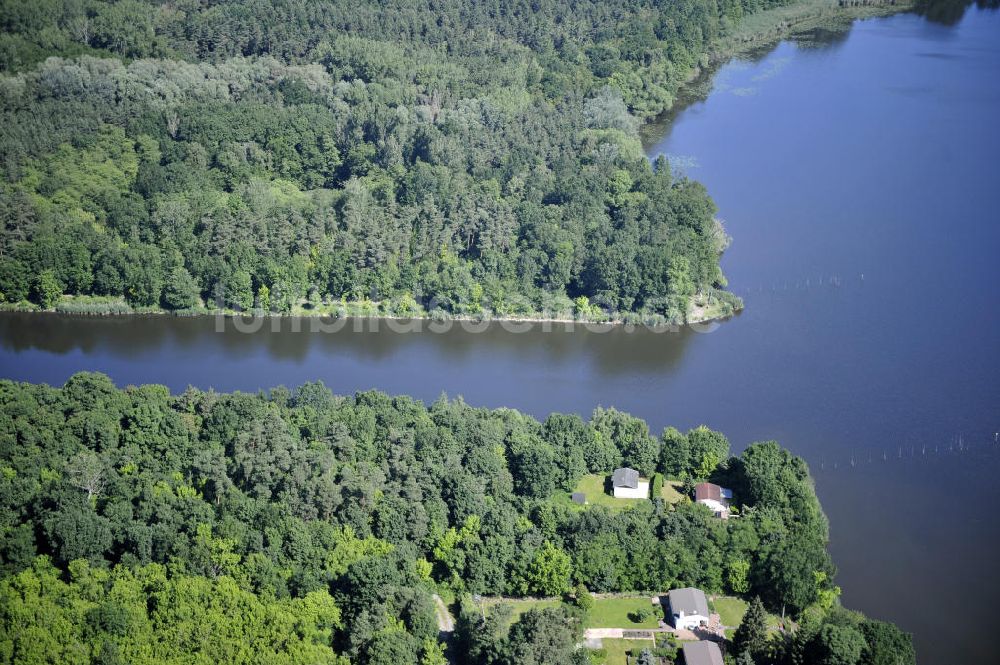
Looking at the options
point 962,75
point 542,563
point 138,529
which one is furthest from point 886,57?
point 138,529

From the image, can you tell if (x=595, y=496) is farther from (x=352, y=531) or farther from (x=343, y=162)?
(x=343, y=162)

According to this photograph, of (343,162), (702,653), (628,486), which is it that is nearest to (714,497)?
(628,486)

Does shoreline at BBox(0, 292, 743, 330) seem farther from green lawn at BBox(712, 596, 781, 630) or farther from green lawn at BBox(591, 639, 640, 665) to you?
green lawn at BBox(591, 639, 640, 665)

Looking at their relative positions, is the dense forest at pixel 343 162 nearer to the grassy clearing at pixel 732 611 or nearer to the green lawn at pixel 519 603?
the grassy clearing at pixel 732 611

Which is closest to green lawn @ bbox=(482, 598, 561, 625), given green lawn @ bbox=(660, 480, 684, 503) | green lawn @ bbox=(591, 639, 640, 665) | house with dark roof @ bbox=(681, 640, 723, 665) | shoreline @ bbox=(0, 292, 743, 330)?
green lawn @ bbox=(591, 639, 640, 665)

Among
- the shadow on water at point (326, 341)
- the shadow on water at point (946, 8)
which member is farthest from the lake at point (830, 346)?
the shadow on water at point (946, 8)

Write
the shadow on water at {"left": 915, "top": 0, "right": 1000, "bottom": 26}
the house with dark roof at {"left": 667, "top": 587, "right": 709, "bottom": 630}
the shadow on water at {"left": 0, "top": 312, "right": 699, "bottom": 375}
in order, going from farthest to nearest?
the shadow on water at {"left": 915, "top": 0, "right": 1000, "bottom": 26} < the shadow on water at {"left": 0, "top": 312, "right": 699, "bottom": 375} < the house with dark roof at {"left": 667, "top": 587, "right": 709, "bottom": 630}
